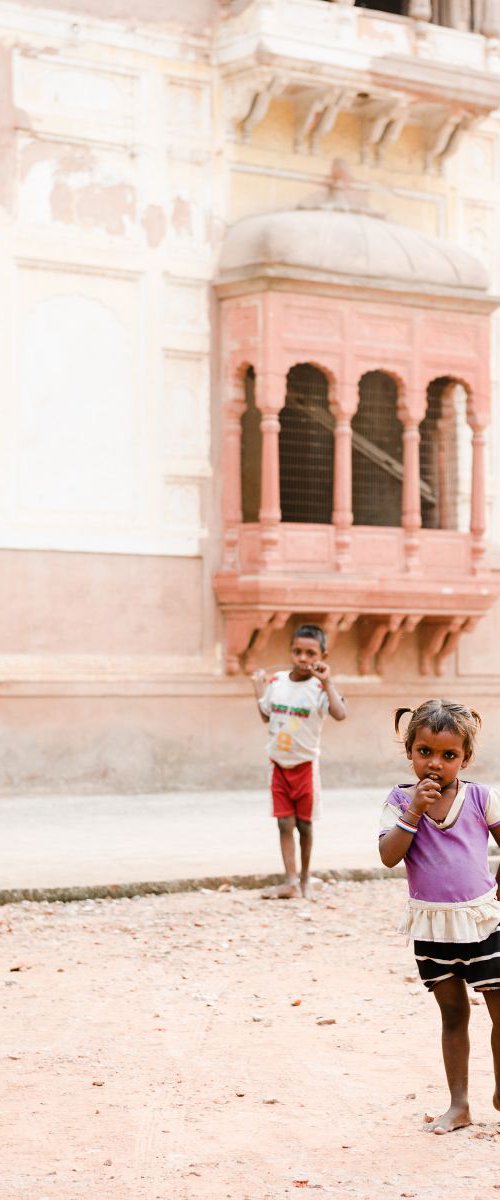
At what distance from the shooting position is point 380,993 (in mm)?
5969

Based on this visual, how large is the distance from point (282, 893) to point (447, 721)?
4.23 metres

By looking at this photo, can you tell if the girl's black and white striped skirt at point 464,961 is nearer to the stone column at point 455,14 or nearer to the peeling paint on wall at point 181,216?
the peeling paint on wall at point 181,216

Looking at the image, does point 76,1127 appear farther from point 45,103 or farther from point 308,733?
point 45,103

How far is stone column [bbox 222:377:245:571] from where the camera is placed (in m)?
14.7

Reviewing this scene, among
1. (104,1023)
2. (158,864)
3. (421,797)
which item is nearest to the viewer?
(421,797)

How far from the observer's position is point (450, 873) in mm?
4266

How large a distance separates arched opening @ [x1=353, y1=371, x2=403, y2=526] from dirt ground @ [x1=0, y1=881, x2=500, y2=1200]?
8.68 meters

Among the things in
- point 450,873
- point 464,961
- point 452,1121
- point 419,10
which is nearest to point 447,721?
point 450,873

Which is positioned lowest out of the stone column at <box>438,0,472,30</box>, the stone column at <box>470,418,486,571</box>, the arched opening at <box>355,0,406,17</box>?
the stone column at <box>470,418,486,571</box>

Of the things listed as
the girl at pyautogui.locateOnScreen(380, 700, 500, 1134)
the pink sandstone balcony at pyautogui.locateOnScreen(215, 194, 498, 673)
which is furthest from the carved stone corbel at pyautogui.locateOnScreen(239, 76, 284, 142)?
the girl at pyautogui.locateOnScreen(380, 700, 500, 1134)

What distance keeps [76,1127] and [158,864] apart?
4889 mm

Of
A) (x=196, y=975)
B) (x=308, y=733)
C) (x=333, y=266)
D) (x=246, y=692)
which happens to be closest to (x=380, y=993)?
(x=196, y=975)

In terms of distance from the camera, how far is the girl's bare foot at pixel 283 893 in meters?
8.20

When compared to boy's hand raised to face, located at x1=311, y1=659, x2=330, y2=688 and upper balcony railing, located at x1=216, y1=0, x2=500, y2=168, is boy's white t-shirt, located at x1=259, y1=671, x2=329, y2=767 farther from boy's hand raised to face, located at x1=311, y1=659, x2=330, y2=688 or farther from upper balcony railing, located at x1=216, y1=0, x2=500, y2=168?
upper balcony railing, located at x1=216, y1=0, x2=500, y2=168
